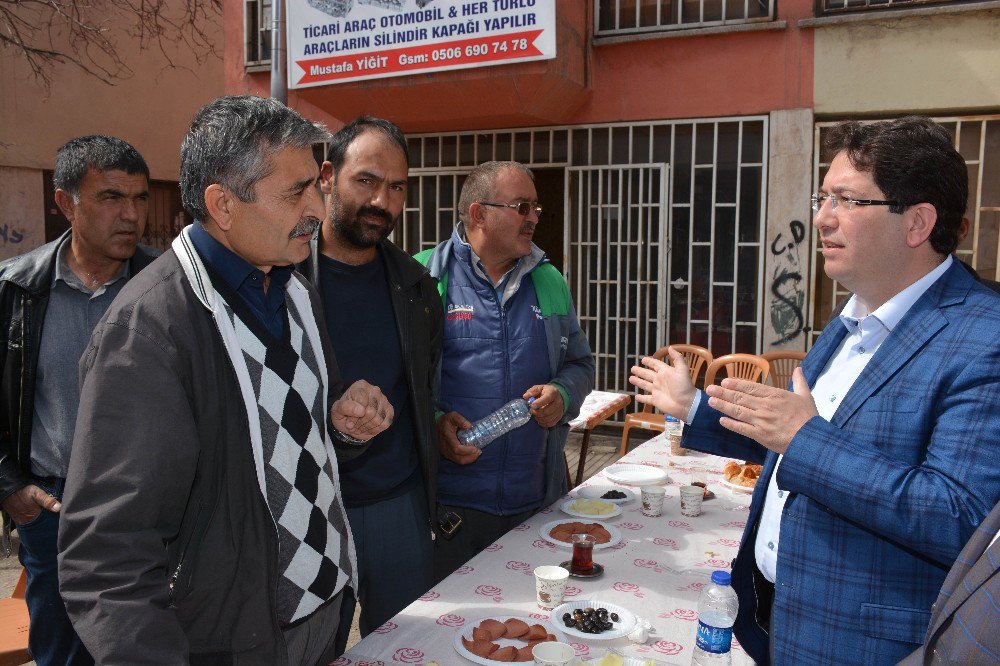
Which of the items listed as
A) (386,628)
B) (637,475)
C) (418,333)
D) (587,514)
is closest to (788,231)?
(637,475)

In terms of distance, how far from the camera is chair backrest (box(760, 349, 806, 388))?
6027 millimetres

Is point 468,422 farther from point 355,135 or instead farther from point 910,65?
point 910,65

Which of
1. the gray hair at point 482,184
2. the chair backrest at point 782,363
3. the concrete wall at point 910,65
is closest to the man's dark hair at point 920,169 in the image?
the gray hair at point 482,184

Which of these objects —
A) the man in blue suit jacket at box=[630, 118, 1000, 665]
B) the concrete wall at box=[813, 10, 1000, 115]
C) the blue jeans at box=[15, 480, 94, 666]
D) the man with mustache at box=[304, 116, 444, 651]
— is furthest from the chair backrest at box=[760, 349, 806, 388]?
the blue jeans at box=[15, 480, 94, 666]

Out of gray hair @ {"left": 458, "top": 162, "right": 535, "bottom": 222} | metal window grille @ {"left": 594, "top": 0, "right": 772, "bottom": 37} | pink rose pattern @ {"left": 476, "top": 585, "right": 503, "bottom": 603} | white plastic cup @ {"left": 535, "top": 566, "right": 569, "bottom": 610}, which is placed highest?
metal window grille @ {"left": 594, "top": 0, "right": 772, "bottom": 37}

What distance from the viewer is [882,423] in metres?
1.55

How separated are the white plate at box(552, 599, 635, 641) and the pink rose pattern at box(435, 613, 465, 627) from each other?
25 centimetres

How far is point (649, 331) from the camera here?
24.1 feet

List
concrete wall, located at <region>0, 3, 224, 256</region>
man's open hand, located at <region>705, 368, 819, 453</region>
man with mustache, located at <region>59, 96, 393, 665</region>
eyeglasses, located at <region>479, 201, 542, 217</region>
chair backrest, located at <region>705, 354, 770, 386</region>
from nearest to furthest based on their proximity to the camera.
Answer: man with mustache, located at <region>59, 96, 393, 665</region>, man's open hand, located at <region>705, 368, 819, 453</region>, eyeglasses, located at <region>479, 201, 542, 217</region>, chair backrest, located at <region>705, 354, 770, 386</region>, concrete wall, located at <region>0, 3, 224, 256</region>

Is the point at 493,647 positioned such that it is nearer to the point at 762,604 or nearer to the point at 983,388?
the point at 762,604

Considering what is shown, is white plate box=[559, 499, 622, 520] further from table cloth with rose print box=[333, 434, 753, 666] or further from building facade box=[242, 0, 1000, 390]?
building facade box=[242, 0, 1000, 390]

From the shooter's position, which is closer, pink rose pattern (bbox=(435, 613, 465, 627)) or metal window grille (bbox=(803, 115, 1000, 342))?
pink rose pattern (bbox=(435, 613, 465, 627))

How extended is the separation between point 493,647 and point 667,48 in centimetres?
648

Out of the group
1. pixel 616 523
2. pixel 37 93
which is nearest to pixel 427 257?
pixel 616 523
